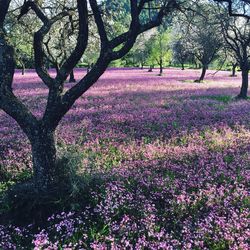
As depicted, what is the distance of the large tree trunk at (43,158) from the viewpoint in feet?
21.8

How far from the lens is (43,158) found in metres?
6.74

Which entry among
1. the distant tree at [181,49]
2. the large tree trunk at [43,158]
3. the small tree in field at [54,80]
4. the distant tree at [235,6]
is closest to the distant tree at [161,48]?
the distant tree at [181,49]

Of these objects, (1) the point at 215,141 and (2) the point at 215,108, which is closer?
(1) the point at 215,141

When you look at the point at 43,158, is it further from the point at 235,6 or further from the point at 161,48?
the point at 161,48

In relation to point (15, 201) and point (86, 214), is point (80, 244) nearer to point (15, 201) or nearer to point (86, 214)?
point (86, 214)

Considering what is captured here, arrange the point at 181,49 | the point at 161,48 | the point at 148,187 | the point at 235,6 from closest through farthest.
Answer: the point at 148,187
the point at 235,6
the point at 181,49
the point at 161,48

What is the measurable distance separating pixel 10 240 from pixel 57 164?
2079 mm

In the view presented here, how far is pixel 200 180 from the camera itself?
755 centimetres

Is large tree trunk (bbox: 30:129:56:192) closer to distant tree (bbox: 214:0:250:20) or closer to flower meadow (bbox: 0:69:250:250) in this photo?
flower meadow (bbox: 0:69:250:250)

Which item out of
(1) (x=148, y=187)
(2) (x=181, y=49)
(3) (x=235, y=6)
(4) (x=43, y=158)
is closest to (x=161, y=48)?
(2) (x=181, y=49)

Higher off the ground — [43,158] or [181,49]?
[181,49]

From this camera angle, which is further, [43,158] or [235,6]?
[235,6]

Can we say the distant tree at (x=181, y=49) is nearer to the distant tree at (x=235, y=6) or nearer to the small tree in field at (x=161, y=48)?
the small tree in field at (x=161, y=48)

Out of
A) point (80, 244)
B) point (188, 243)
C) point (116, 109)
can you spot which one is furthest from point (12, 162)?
point (116, 109)
